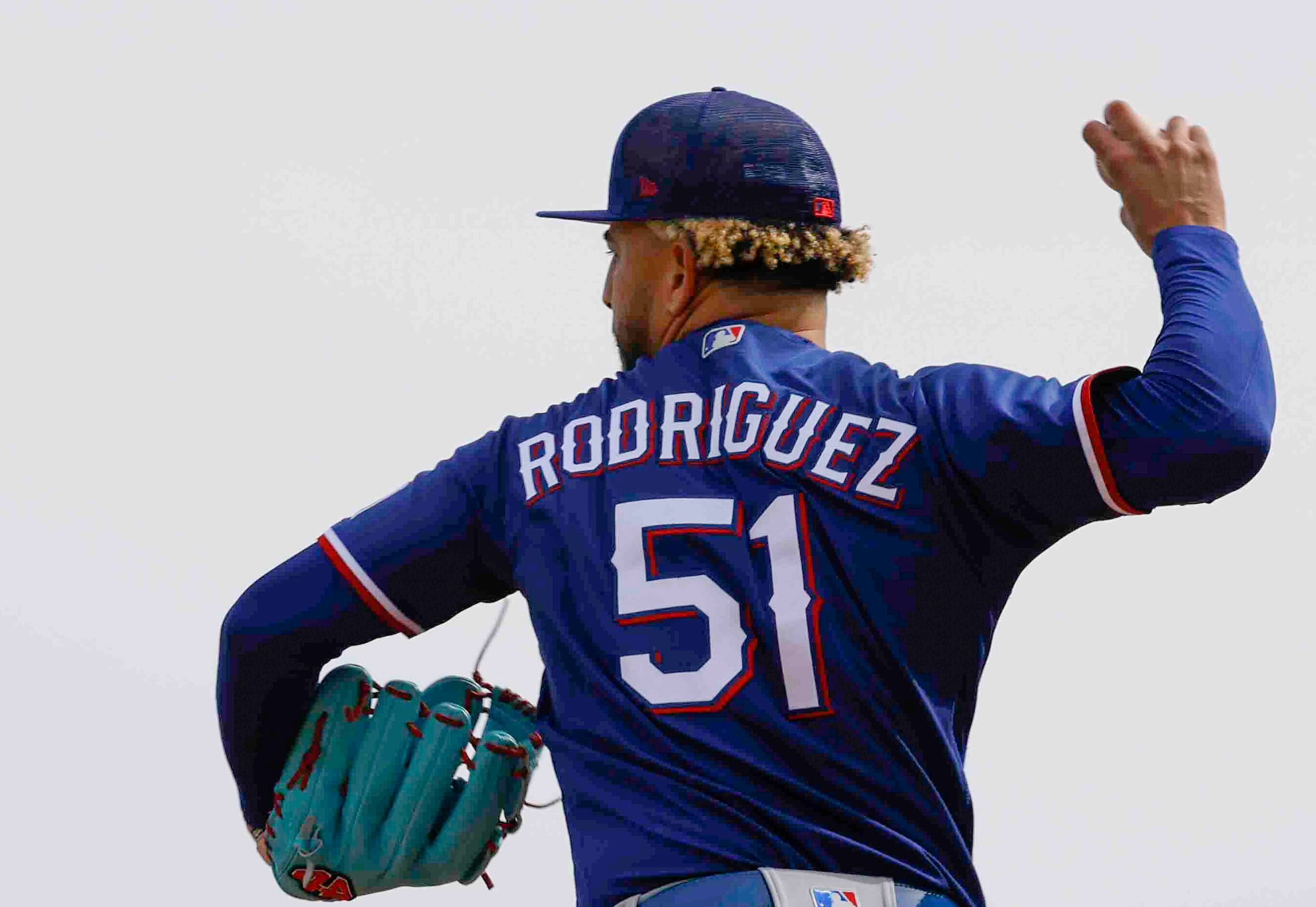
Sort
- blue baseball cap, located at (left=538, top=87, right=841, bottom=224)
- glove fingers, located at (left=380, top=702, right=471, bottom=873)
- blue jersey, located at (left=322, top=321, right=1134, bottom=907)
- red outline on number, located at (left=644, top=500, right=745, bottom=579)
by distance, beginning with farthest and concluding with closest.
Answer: glove fingers, located at (left=380, top=702, right=471, bottom=873)
blue baseball cap, located at (left=538, top=87, right=841, bottom=224)
red outline on number, located at (left=644, top=500, right=745, bottom=579)
blue jersey, located at (left=322, top=321, right=1134, bottom=907)

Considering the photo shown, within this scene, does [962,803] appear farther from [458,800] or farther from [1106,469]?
[458,800]

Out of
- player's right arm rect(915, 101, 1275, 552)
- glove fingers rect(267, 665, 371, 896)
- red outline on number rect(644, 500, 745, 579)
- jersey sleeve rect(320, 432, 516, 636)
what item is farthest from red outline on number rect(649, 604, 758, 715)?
glove fingers rect(267, 665, 371, 896)

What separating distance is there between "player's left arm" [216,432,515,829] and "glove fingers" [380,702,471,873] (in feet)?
0.73

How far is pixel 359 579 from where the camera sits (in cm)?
370

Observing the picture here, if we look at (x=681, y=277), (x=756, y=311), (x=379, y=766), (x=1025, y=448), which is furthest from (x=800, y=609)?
(x=379, y=766)

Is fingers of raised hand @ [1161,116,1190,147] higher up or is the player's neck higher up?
fingers of raised hand @ [1161,116,1190,147]

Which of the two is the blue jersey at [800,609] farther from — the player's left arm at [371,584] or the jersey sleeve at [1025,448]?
the player's left arm at [371,584]

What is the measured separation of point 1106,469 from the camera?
3100 millimetres

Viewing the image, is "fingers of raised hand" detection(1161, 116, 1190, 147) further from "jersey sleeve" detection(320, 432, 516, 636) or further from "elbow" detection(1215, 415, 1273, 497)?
"jersey sleeve" detection(320, 432, 516, 636)

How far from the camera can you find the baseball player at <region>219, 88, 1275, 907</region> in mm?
3141

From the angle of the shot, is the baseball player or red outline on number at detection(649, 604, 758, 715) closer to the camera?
the baseball player

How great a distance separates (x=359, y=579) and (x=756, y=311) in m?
0.89

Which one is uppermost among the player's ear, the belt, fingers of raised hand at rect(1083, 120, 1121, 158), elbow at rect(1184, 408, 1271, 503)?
fingers of raised hand at rect(1083, 120, 1121, 158)

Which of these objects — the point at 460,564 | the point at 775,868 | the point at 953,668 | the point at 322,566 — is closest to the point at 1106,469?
the point at 953,668
